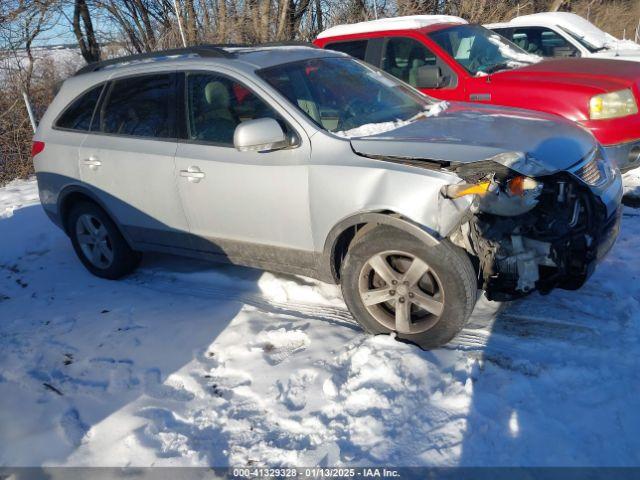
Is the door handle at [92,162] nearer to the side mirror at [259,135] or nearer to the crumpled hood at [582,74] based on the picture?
the side mirror at [259,135]

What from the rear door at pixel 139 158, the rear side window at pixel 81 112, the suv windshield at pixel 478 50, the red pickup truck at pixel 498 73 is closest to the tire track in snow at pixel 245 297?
the rear door at pixel 139 158

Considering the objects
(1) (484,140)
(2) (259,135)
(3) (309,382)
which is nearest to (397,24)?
(1) (484,140)

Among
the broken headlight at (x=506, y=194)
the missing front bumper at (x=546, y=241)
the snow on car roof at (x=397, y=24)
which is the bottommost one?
the missing front bumper at (x=546, y=241)

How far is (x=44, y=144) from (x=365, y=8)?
42.8 feet

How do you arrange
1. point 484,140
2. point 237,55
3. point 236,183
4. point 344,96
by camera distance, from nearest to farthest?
point 484,140, point 236,183, point 344,96, point 237,55

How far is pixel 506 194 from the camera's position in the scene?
3141mm

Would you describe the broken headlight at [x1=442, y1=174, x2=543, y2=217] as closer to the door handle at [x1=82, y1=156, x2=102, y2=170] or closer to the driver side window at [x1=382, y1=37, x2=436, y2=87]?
the door handle at [x1=82, y1=156, x2=102, y2=170]

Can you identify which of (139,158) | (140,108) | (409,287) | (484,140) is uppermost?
(140,108)

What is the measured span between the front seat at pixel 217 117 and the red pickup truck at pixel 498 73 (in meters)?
2.84

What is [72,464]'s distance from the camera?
2.86 metres

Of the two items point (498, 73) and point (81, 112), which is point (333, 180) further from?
point (498, 73)

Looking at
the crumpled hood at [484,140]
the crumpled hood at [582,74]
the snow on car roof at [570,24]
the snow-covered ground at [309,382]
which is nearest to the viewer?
the snow-covered ground at [309,382]

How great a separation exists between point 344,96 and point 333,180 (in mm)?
873

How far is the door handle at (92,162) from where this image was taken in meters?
4.68
